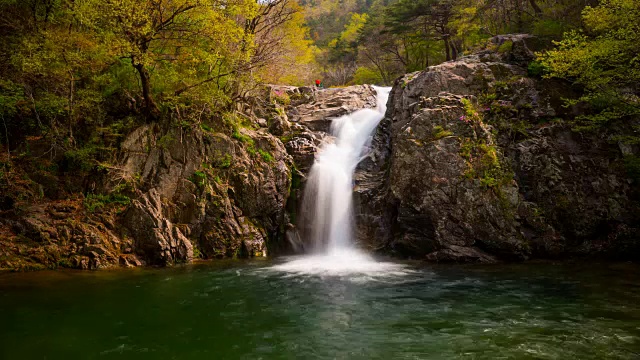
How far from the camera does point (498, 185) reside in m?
Result: 12.9

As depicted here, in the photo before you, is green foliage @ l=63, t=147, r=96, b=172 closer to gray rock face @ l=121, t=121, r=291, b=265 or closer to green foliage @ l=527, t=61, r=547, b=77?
gray rock face @ l=121, t=121, r=291, b=265

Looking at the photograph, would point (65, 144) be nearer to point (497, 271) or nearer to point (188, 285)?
point (188, 285)

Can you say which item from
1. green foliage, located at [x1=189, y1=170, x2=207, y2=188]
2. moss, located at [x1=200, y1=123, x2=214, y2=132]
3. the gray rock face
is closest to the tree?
moss, located at [x1=200, y1=123, x2=214, y2=132]

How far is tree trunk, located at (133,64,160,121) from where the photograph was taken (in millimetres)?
12937

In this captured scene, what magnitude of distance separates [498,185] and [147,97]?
1335cm

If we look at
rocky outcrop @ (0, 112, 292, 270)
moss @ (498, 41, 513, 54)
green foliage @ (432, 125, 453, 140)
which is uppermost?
moss @ (498, 41, 513, 54)

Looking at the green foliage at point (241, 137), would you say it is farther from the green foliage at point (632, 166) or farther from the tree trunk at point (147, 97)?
the green foliage at point (632, 166)

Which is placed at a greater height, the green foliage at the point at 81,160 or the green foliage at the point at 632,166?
the green foliage at the point at 81,160

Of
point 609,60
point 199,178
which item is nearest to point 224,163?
point 199,178

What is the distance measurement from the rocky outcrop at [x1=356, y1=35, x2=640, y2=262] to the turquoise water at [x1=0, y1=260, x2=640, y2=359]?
1817mm

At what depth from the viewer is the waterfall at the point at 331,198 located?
15148 mm

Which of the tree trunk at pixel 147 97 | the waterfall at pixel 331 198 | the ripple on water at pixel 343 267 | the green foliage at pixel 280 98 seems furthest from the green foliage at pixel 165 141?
the green foliage at pixel 280 98

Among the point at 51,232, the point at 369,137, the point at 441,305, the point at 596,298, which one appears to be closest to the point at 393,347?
the point at 441,305

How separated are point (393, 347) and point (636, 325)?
14.4 ft
